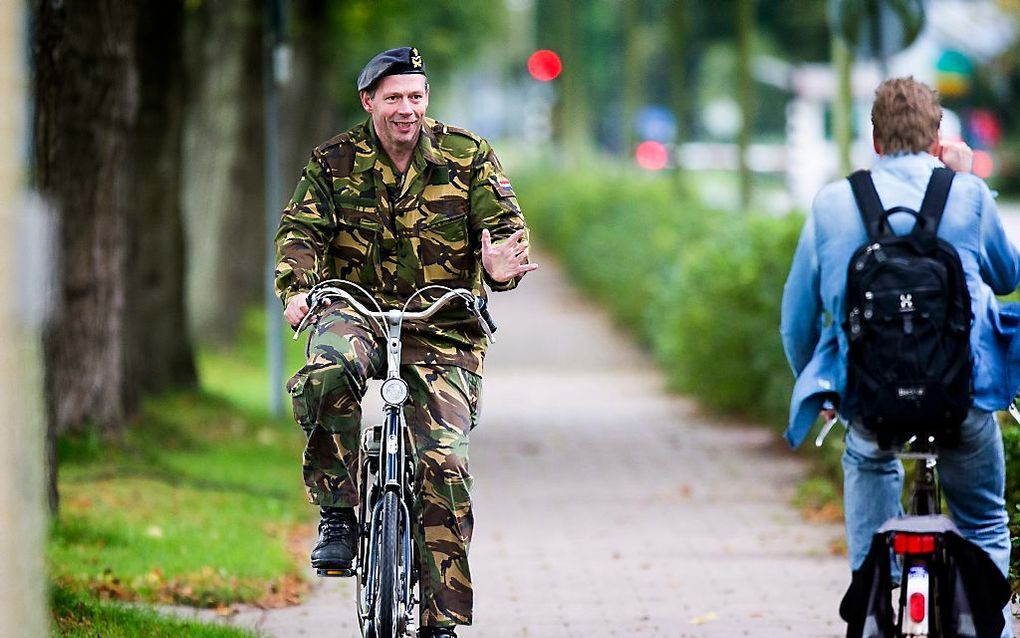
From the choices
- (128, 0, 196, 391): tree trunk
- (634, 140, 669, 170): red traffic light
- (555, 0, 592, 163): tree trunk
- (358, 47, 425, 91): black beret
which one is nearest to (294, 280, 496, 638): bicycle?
(358, 47, 425, 91): black beret

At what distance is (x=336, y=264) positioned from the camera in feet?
20.8

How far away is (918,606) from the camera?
5.41 meters

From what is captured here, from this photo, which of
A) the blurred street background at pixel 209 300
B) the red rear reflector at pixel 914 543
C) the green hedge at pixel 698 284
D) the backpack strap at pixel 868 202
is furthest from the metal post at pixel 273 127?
the red rear reflector at pixel 914 543

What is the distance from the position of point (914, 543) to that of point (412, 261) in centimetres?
175

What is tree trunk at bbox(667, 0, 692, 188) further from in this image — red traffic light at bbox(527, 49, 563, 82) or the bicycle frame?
the bicycle frame

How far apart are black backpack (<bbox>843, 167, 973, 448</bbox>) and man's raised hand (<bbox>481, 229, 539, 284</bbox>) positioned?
1.04 m

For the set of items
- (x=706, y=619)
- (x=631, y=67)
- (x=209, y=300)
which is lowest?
(x=209, y=300)

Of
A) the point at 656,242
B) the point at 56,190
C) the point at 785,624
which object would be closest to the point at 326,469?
the point at 785,624

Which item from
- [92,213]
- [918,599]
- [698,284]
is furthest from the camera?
[698,284]

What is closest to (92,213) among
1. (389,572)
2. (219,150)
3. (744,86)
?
(389,572)

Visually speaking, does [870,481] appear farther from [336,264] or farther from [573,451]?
[573,451]

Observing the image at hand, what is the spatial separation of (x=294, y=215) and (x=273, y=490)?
5.61 metres

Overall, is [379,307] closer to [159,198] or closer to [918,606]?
[918,606]

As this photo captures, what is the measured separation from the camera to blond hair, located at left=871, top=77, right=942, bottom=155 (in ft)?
18.4
